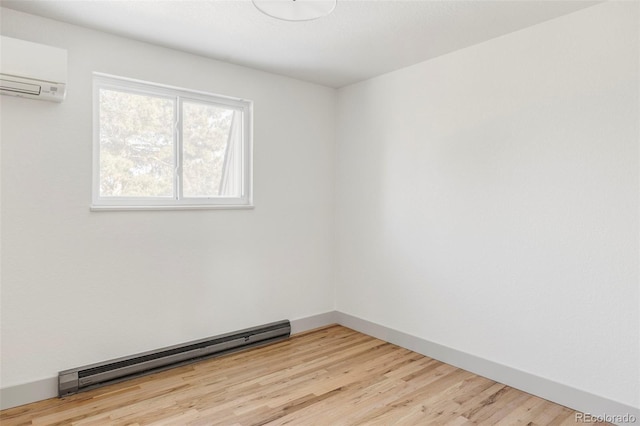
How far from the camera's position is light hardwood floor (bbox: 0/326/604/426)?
94.3 inches

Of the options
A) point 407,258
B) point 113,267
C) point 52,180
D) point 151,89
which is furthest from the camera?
point 407,258

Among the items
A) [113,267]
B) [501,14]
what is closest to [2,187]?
[113,267]

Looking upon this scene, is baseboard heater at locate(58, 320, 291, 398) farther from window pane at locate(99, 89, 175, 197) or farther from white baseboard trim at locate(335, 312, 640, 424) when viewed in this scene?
window pane at locate(99, 89, 175, 197)

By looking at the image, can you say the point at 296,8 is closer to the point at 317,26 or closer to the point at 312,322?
the point at 317,26

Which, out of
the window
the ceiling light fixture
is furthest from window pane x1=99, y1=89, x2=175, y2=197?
the ceiling light fixture

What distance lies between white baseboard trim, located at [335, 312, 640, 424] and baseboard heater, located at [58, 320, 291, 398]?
1.05 metres

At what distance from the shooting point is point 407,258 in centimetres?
359

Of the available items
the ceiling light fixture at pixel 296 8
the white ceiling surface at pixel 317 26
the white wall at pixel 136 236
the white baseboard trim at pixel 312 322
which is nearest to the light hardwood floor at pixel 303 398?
the white wall at pixel 136 236

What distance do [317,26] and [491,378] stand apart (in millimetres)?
2843

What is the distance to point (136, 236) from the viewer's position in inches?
118

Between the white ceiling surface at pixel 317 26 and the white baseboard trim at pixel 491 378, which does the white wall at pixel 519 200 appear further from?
the white ceiling surface at pixel 317 26

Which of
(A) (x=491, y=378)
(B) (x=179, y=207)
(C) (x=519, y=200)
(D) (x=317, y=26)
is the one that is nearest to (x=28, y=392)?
(B) (x=179, y=207)

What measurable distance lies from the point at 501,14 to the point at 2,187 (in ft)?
11.0

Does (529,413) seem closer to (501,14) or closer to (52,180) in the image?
(501,14)
